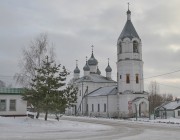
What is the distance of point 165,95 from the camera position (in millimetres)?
135125

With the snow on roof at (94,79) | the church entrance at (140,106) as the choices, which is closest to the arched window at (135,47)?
the church entrance at (140,106)

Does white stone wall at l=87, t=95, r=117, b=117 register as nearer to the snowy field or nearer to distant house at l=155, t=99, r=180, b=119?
distant house at l=155, t=99, r=180, b=119

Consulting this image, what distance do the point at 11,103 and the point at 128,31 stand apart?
2953cm

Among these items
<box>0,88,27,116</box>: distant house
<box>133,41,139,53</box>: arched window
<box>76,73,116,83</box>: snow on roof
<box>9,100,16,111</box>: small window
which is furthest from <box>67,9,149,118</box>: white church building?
<box>9,100,16,111</box>: small window

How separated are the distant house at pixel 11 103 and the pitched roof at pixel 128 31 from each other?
89.0 feet

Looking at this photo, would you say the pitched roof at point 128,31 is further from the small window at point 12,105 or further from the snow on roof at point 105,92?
the small window at point 12,105

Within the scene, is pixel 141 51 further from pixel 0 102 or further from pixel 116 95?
pixel 0 102

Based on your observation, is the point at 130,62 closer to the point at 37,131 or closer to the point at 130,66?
the point at 130,66

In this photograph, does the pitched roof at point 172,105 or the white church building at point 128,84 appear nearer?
the pitched roof at point 172,105

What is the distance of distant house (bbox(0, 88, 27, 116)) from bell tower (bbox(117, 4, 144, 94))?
25.7 metres

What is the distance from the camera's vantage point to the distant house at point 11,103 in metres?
39.8

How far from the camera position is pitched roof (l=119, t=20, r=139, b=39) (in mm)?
61875

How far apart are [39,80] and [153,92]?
8031cm

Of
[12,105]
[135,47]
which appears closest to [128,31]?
[135,47]
